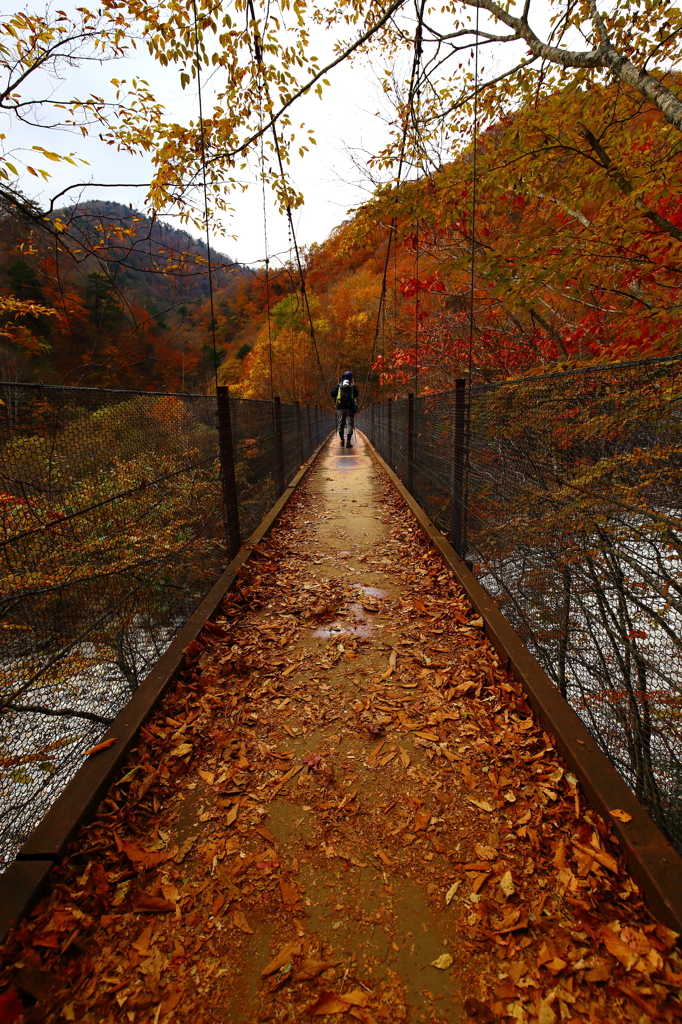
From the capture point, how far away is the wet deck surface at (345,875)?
1.21 m

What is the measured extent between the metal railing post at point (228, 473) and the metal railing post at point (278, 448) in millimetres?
2825

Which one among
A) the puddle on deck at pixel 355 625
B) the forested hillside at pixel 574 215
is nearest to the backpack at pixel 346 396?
the forested hillside at pixel 574 215

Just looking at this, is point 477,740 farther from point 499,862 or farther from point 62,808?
point 62,808

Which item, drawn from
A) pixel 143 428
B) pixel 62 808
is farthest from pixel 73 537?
pixel 62 808

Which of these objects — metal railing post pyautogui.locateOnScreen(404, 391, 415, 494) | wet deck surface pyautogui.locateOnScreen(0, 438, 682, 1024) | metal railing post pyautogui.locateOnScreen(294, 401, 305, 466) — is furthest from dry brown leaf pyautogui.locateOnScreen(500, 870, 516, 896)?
metal railing post pyautogui.locateOnScreen(294, 401, 305, 466)

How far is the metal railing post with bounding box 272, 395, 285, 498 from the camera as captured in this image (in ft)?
22.9

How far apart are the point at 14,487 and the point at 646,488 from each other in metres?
2.63

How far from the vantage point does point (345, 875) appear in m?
1.55

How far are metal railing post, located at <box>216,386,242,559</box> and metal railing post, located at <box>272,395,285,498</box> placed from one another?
2.83 m

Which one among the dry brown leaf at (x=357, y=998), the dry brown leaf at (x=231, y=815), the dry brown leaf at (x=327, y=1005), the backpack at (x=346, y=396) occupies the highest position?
the backpack at (x=346, y=396)

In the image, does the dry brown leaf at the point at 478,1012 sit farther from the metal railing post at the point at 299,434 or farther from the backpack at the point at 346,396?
the backpack at the point at 346,396

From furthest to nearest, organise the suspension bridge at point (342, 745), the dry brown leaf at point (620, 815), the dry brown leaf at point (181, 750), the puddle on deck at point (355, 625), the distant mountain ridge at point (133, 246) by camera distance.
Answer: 1. the distant mountain ridge at point (133, 246)
2. the puddle on deck at point (355, 625)
3. the dry brown leaf at point (181, 750)
4. the dry brown leaf at point (620, 815)
5. the suspension bridge at point (342, 745)

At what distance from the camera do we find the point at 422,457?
6.18 metres

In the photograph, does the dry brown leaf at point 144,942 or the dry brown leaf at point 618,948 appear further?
the dry brown leaf at point 144,942
